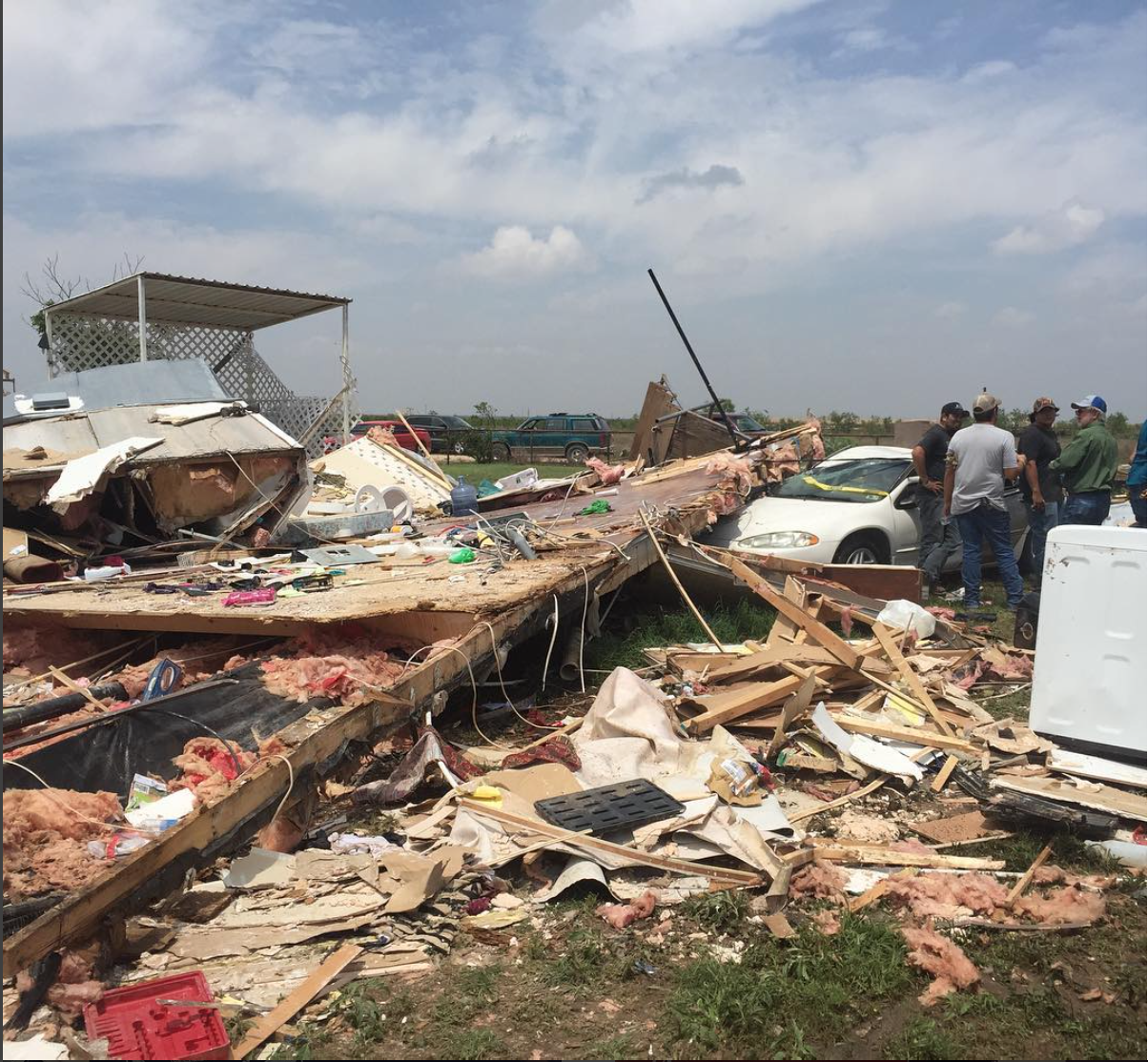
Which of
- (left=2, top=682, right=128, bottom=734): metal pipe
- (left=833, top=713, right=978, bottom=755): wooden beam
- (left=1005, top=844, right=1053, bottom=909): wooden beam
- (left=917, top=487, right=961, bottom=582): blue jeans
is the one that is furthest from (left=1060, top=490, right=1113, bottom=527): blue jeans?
(left=2, top=682, right=128, bottom=734): metal pipe

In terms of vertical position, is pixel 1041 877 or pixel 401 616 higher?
pixel 401 616

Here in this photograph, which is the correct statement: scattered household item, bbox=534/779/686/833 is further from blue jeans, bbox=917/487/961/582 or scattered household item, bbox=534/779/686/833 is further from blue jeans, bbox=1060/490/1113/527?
blue jeans, bbox=1060/490/1113/527

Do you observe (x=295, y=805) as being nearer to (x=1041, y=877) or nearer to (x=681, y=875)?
(x=681, y=875)

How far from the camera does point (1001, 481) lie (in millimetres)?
7637

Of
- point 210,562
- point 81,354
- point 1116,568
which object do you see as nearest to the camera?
point 1116,568

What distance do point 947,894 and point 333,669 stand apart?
120 inches

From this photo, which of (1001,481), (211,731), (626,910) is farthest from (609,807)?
(1001,481)

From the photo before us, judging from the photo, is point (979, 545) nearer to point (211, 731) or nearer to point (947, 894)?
point (947, 894)

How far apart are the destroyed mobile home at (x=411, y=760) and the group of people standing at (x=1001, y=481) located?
2.77 feet

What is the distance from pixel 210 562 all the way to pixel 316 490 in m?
4.14

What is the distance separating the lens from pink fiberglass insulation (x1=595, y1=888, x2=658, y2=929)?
3.26 metres

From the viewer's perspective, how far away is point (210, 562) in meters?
7.30

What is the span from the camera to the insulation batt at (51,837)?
2.97 m

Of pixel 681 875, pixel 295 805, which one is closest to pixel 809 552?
pixel 681 875
